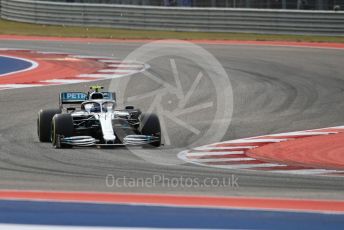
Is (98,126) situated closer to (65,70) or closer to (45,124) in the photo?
(45,124)

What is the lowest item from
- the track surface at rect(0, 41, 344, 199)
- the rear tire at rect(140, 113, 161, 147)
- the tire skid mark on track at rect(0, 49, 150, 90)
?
the tire skid mark on track at rect(0, 49, 150, 90)

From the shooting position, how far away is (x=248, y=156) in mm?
14258

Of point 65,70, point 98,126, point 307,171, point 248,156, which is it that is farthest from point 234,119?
point 65,70

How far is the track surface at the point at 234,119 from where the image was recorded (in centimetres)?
1140

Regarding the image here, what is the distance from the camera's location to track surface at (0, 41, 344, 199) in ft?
37.4

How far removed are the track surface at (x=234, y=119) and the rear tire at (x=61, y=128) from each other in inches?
7.5

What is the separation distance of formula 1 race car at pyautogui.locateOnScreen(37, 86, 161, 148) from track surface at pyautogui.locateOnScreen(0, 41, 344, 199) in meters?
0.19

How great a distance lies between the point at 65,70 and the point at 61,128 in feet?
37.8

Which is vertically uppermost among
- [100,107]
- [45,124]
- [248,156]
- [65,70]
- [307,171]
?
[100,107]

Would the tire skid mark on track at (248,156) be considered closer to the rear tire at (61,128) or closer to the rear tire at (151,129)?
the rear tire at (151,129)

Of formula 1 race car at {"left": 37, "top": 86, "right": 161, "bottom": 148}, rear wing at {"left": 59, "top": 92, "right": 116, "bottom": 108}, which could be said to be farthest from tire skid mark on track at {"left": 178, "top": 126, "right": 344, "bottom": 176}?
rear wing at {"left": 59, "top": 92, "right": 116, "bottom": 108}

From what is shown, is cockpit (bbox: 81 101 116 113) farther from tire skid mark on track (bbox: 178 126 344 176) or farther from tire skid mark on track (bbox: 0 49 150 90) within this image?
tire skid mark on track (bbox: 0 49 150 90)

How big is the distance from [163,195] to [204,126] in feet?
21.5

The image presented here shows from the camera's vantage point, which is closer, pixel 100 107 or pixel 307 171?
pixel 307 171
